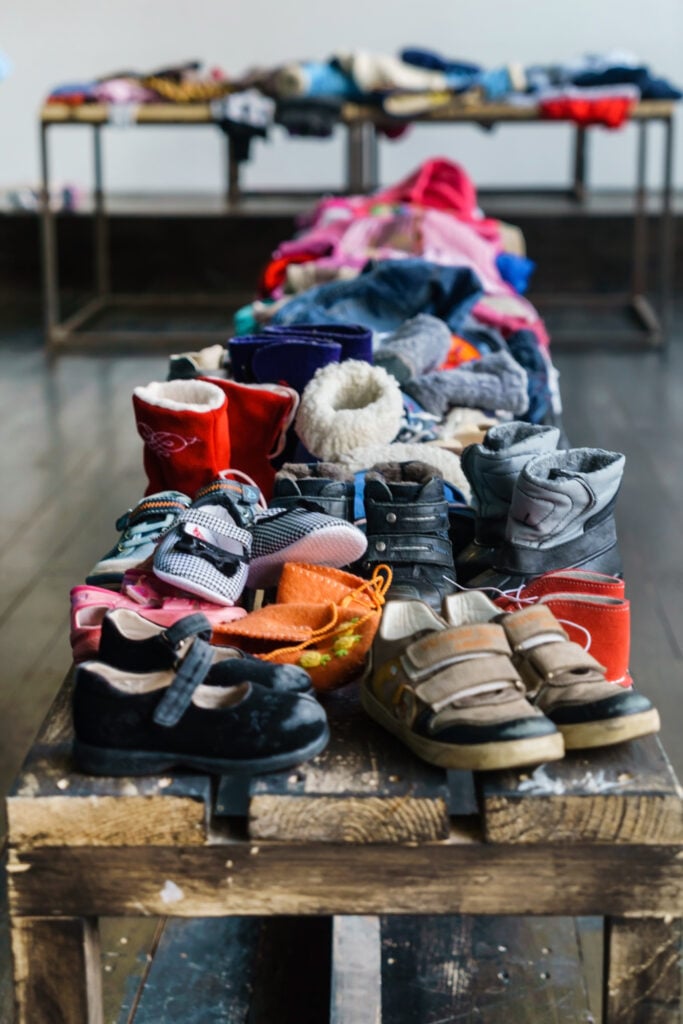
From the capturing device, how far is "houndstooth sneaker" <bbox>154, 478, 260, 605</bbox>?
3.71ft

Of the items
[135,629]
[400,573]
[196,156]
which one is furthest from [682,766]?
[196,156]

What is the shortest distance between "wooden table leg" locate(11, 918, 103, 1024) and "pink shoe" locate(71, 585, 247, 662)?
0.24m

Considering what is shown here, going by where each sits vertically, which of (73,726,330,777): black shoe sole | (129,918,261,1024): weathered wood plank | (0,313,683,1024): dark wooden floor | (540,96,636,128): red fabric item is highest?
(540,96,636,128): red fabric item

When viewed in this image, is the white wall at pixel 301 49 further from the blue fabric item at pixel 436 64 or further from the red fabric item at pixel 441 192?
the red fabric item at pixel 441 192

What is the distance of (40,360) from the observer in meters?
4.19

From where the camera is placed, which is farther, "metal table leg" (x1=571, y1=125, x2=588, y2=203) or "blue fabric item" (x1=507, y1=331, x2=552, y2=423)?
"metal table leg" (x1=571, y1=125, x2=588, y2=203)

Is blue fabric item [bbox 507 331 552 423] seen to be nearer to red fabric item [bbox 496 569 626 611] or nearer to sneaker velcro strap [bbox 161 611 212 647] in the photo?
red fabric item [bbox 496 569 626 611]

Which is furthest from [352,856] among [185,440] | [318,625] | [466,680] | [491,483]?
[185,440]

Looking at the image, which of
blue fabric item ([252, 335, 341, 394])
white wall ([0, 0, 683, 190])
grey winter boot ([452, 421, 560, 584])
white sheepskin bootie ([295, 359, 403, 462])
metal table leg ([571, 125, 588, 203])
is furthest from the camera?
white wall ([0, 0, 683, 190])

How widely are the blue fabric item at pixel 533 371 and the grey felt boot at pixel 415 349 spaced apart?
0.15 meters

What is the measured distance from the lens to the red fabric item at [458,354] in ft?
6.90

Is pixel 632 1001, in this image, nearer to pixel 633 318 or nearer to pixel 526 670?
pixel 526 670

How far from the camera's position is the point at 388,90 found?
3963 mm

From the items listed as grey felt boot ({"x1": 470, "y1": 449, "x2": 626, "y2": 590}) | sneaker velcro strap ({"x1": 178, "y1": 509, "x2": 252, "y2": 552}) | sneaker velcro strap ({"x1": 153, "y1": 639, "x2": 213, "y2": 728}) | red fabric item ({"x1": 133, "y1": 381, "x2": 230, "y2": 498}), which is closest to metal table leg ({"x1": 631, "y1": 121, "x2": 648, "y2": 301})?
red fabric item ({"x1": 133, "y1": 381, "x2": 230, "y2": 498})
